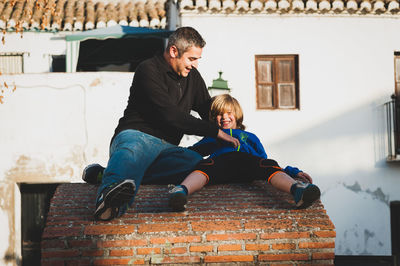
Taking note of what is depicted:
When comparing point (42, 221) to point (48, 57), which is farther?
point (48, 57)

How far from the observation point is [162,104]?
4.33 metres

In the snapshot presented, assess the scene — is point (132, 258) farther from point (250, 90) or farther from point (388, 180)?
point (388, 180)

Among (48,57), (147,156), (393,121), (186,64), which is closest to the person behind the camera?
Answer: (147,156)

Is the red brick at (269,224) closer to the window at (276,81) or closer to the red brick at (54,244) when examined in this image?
the red brick at (54,244)

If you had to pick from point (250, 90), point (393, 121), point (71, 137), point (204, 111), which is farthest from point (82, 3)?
point (204, 111)

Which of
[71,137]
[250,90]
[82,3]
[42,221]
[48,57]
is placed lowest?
[42,221]

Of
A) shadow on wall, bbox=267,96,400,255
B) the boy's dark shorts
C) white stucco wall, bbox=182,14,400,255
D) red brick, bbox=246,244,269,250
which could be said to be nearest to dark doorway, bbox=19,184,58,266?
white stucco wall, bbox=182,14,400,255

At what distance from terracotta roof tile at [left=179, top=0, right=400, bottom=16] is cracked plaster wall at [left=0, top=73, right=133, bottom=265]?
2.15 meters

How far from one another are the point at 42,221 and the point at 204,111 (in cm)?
778

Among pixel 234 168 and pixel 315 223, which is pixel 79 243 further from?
pixel 315 223

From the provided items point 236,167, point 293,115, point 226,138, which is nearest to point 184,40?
point 226,138

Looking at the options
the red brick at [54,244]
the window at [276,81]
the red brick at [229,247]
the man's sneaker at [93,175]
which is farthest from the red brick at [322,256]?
the window at [276,81]

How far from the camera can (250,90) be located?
1179 cm

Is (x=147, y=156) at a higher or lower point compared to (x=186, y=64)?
lower
